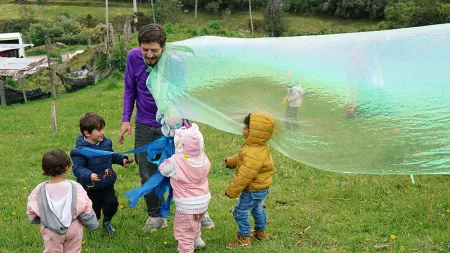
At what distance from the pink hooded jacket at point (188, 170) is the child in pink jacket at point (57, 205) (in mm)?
752

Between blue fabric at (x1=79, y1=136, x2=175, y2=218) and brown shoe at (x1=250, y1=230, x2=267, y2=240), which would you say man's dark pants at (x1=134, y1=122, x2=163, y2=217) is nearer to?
blue fabric at (x1=79, y1=136, x2=175, y2=218)

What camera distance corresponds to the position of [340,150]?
4.11 meters

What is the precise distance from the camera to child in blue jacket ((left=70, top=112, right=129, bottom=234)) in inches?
174

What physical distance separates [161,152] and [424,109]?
234 cm

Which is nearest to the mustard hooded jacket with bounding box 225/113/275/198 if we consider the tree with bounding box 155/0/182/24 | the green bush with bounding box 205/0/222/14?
the tree with bounding box 155/0/182/24

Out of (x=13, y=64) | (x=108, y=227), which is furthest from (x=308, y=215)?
(x=13, y=64)

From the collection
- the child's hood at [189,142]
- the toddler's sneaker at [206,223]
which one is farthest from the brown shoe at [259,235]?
the child's hood at [189,142]

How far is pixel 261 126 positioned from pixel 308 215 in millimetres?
1780

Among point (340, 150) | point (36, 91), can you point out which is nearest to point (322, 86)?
point (340, 150)

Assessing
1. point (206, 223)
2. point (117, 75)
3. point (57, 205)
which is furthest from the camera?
point (117, 75)

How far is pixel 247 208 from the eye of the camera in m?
4.45

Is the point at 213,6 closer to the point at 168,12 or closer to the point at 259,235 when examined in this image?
the point at 168,12

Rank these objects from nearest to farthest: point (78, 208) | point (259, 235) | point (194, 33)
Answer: point (78, 208) → point (259, 235) → point (194, 33)

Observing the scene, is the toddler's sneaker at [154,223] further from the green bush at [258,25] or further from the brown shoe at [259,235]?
the green bush at [258,25]
